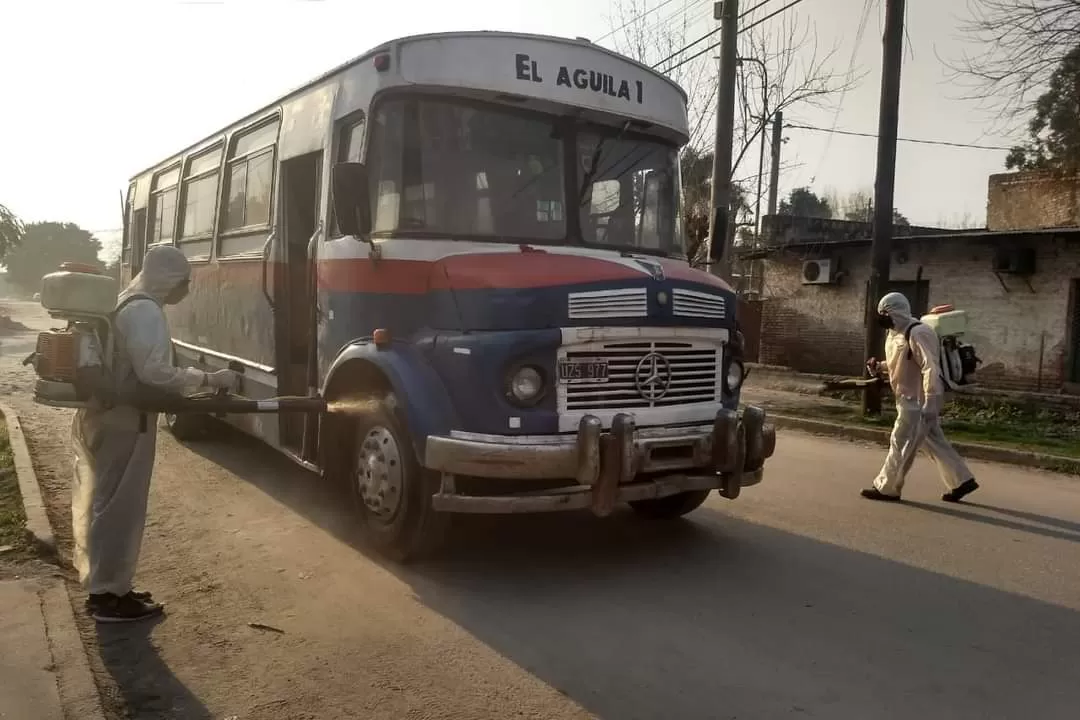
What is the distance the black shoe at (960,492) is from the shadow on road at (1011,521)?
10 cm

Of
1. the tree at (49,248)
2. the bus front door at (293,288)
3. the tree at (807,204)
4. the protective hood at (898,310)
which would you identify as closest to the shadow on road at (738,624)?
the bus front door at (293,288)

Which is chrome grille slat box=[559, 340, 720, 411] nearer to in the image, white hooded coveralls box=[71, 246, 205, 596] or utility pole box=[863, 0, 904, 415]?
white hooded coveralls box=[71, 246, 205, 596]

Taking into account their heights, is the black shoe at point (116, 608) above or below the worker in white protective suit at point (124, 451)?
below

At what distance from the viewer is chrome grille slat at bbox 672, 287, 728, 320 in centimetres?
510

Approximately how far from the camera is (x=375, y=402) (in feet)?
17.6

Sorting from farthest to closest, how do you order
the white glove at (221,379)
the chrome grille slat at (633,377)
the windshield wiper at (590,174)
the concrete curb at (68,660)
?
the windshield wiper at (590,174) → the chrome grille slat at (633,377) → the white glove at (221,379) → the concrete curb at (68,660)

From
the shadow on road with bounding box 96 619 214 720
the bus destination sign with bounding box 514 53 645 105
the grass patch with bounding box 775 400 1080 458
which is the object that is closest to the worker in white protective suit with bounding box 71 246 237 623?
the shadow on road with bounding box 96 619 214 720

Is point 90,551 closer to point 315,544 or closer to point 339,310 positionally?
point 315,544

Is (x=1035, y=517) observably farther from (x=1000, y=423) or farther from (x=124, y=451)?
(x=124, y=451)

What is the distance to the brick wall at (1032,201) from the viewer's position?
22938mm

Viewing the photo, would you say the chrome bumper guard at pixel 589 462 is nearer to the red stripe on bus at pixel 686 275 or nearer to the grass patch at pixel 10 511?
the red stripe on bus at pixel 686 275

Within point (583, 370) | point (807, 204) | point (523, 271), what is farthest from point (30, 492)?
point (807, 204)

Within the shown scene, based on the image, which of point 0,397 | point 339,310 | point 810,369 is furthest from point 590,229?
point 810,369

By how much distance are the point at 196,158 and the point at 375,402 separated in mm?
5082
